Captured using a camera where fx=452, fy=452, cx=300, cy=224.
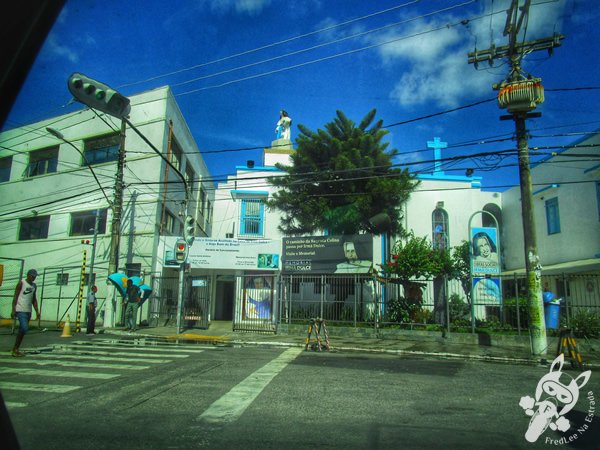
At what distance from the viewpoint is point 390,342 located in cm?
1450

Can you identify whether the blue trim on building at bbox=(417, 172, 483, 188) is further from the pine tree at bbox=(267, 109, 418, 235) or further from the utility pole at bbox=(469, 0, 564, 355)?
the utility pole at bbox=(469, 0, 564, 355)

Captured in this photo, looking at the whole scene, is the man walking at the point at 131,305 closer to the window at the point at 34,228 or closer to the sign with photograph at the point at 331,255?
the sign with photograph at the point at 331,255

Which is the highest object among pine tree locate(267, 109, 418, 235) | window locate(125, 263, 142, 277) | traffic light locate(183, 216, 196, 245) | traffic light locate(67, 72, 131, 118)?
pine tree locate(267, 109, 418, 235)

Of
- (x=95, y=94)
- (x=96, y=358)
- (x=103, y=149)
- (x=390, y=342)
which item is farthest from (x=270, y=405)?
(x=103, y=149)

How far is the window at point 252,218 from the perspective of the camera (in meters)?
25.0

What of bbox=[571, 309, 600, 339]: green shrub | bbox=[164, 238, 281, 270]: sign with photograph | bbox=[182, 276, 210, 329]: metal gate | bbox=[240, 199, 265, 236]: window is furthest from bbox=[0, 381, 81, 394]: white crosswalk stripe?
bbox=[240, 199, 265, 236]: window

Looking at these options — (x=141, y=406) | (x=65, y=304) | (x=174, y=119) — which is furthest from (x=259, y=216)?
(x=141, y=406)

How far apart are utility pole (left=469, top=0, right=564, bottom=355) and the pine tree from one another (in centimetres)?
694

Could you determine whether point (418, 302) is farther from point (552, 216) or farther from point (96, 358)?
point (96, 358)

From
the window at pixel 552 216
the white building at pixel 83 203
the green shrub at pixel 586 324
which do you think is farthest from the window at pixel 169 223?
the window at pixel 552 216

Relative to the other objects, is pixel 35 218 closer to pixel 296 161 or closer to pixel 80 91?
pixel 296 161

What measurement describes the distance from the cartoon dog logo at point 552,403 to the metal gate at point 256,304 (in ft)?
39.0

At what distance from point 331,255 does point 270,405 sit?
50.0 ft

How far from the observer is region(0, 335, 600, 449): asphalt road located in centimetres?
435
